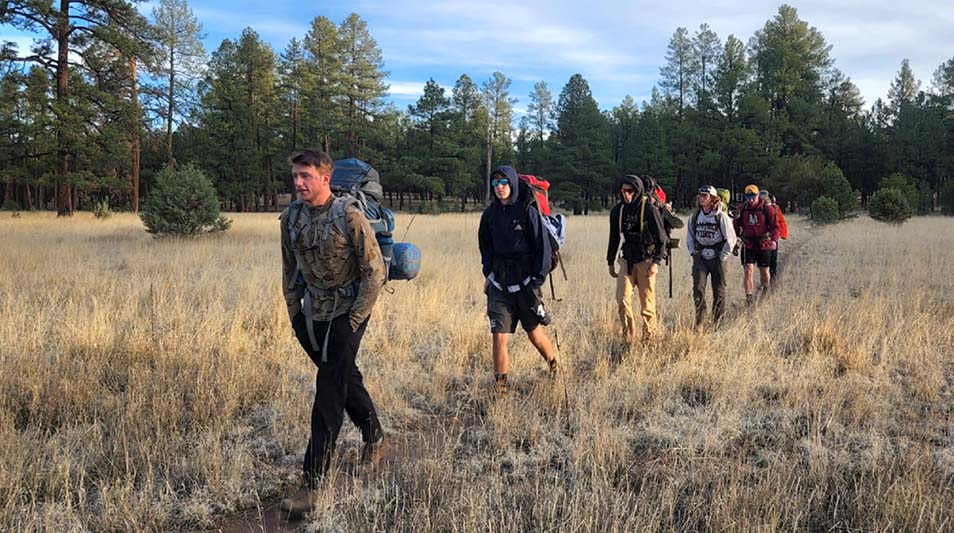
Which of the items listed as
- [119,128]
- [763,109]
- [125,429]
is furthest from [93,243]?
→ [763,109]

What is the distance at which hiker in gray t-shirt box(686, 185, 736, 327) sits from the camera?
22.1 feet

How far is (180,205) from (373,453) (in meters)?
14.8

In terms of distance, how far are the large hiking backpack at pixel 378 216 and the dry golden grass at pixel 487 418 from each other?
3.84 feet

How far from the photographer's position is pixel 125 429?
12.2ft

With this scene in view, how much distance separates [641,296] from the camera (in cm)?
618

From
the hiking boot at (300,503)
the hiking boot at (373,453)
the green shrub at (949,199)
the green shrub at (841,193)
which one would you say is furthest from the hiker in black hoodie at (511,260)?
the green shrub at (949,199)

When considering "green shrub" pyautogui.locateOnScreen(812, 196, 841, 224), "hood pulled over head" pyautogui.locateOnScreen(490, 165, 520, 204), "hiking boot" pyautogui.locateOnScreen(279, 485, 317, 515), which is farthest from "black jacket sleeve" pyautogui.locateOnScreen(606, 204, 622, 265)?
"green shrub" pyautogui.locateOnScreen(812, 196, 841, 224)

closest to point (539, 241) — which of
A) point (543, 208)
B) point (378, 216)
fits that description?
point (543, 208)

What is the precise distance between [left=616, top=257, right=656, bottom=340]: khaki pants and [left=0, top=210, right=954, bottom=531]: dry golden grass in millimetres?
260

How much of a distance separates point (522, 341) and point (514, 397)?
1664mm

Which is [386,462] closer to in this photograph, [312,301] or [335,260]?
[312,301]

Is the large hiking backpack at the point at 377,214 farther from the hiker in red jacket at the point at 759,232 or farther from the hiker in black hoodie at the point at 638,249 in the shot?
the hiker in red jacket at the point at 759,232

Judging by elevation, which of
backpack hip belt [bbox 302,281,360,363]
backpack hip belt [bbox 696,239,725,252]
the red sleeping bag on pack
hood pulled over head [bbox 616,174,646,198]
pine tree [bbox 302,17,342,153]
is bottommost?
backpack hip belt [bbox 302,281,360,363]

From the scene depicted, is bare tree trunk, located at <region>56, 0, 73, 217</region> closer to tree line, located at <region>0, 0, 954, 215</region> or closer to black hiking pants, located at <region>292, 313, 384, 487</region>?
tree line, located at <region>0, 0, 954, 215</region>
